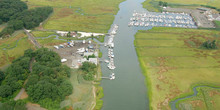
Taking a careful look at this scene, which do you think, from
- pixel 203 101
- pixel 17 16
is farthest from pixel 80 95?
pixel 17 16

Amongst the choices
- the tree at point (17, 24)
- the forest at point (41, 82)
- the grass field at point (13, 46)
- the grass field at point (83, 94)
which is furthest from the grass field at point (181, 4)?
the forest at point (41, 82)

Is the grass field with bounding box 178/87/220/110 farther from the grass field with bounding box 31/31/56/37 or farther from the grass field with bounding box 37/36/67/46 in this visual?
the grass field with bounding box 31/31/56/37

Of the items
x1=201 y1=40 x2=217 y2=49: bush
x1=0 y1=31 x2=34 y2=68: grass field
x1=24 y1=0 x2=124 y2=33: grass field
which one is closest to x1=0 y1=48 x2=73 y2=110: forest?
x1=0 y1=31 x2=34 y2=68: grass field

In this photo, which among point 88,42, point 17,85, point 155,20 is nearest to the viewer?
point 17,85

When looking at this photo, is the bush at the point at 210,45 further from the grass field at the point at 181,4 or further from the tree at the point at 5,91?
the tree at the point at 5,91

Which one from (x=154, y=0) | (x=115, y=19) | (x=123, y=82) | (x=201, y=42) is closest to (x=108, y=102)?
(x=123, y=82)

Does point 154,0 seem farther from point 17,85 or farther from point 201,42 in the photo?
point 17,85
